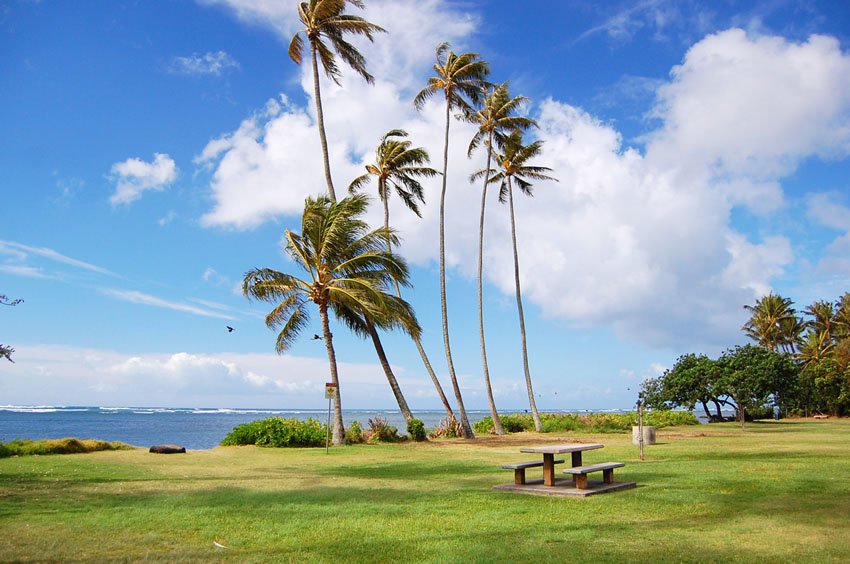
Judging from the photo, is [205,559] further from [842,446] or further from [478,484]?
[842,446]

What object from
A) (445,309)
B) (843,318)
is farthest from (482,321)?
(843,318)

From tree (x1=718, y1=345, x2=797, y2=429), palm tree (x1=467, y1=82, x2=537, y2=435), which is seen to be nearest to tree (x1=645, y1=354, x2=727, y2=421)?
tree (x1=718, y1=345, x2=797, y2=429)

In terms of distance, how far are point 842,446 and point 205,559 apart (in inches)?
744

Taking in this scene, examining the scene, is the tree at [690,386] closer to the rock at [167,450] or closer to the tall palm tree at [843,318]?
the tall palm tree at [843,318]

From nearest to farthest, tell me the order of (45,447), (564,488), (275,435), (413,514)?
(413,514), (564,488), (45,447), (275,435)

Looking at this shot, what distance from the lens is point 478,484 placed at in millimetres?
11336

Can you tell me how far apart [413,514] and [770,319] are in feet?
186

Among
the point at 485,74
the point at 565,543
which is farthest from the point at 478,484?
the point at 485,74

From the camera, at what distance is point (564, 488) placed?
10164mm

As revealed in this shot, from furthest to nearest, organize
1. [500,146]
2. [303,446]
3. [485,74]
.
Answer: [500,146] < [485,74] < [303,446]

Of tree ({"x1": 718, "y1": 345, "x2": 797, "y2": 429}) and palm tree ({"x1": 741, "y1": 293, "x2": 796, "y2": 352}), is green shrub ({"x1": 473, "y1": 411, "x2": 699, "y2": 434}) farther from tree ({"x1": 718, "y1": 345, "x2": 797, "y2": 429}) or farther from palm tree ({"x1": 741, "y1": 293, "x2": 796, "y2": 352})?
palm tree ({"x1": 741, "y1": 293, "x2": 796, "y2": 352})

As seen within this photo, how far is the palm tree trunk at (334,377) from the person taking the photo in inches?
863

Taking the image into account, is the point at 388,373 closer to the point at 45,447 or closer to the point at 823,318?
the point at 45,447

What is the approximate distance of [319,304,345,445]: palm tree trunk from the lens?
21.9 meters
